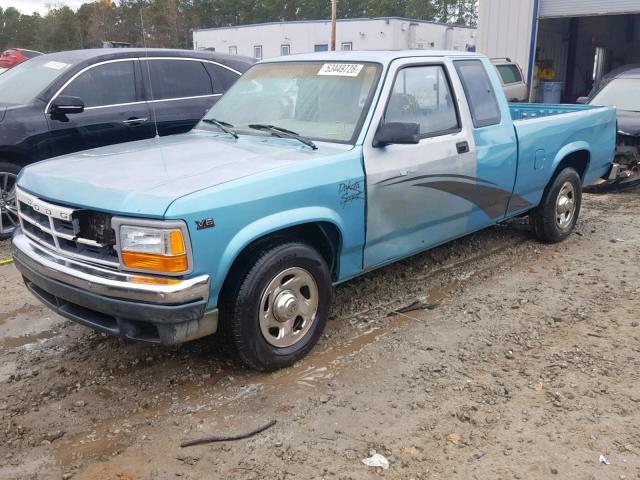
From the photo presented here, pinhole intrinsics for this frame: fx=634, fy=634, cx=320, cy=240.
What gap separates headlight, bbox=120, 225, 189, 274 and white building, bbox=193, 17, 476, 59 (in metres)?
32.8

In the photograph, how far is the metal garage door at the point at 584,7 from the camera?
1442 centimetres

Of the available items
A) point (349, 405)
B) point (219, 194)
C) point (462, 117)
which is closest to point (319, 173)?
point (219, 194)

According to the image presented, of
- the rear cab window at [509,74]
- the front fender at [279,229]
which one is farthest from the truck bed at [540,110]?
the rear cab window at [509,74]

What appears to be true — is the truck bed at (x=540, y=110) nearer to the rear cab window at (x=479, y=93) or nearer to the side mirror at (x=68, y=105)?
the rear cab window at (x=479, y=93)

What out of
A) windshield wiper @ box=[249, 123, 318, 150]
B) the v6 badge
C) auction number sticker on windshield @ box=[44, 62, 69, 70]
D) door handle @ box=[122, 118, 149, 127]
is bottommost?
the v6 badge

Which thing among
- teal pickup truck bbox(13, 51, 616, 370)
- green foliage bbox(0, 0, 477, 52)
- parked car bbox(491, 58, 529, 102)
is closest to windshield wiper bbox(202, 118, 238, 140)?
teal pickup truck bbox(13, 51, 616, 370)

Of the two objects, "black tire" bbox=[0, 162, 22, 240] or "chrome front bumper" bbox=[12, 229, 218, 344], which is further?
"black tire" bbox=[0, 162, 22, 240]

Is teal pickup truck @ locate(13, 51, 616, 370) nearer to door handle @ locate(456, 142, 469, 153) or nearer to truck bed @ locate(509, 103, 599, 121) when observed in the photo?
door handle @ locate(456, 142, 469, 153)

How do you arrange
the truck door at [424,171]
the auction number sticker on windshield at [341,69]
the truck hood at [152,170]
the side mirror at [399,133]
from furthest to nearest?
1. the auction number sticker on windshield at [341,69]
2. the truck door at [424,171]
3. the side mirror at [399,133]
4. the truck hood at [152,170]

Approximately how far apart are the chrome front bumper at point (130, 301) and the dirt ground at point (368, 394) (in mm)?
460

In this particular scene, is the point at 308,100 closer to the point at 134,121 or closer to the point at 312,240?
the point at 312,240

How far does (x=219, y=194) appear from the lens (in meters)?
3.26

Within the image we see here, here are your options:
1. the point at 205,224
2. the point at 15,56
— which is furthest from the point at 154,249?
the point at 15,56

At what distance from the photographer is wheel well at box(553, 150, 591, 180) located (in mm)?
6246
